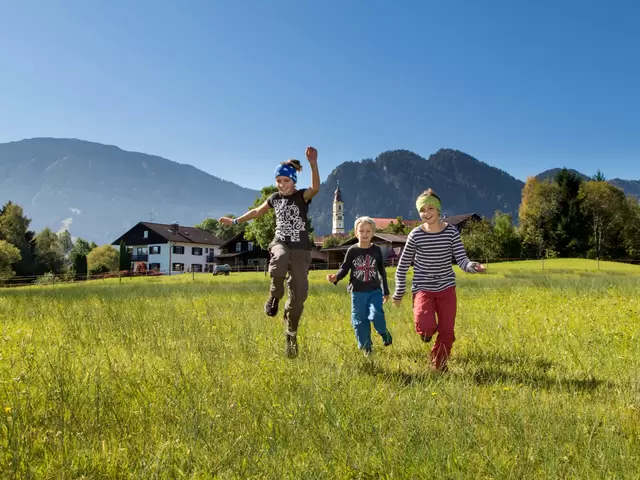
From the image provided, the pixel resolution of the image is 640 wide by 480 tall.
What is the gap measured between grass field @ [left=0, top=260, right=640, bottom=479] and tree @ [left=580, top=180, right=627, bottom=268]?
69.0m

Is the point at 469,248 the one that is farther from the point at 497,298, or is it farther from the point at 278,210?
the point at 278,210

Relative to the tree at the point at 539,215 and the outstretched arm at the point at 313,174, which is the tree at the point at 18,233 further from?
the tree at the point at 539,215

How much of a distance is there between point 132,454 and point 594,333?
662 cm

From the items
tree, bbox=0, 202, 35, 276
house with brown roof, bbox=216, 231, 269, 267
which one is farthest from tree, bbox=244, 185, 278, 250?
tree, bbox=0, 202, 35, 276

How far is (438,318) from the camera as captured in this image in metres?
5.26

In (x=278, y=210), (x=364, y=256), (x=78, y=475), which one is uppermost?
(x=278, y=210)

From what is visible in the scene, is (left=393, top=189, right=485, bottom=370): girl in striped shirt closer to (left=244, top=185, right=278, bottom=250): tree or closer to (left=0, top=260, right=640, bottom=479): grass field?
(left=0, top=260, right=640, bottom=479): grass field

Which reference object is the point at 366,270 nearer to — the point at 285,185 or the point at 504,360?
the point at 285,185

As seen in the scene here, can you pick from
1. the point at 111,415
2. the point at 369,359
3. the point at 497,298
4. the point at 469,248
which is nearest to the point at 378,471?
the point at 111,415

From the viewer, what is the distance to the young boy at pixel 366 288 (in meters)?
5.84

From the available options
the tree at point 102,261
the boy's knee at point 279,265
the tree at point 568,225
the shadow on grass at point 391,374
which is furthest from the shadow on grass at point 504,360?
the tree at point 102,261

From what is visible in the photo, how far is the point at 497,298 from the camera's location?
12.3 m

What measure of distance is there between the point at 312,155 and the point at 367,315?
2184mm

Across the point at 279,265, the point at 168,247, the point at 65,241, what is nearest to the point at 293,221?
the point at 279,265
